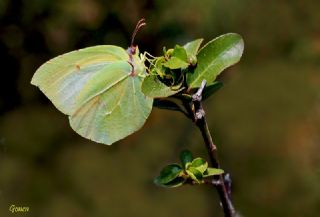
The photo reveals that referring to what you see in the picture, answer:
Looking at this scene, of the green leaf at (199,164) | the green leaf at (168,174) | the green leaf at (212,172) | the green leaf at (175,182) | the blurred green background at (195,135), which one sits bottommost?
the blurred green background at (195,135)

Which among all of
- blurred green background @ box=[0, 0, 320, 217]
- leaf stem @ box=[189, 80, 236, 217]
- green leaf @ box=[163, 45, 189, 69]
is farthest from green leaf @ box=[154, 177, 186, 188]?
blurred green background @ box=[0, 0, 320, 217]

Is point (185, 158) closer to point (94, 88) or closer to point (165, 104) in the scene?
point (165, 104)

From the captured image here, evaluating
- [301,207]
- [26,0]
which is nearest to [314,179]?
[301,207]

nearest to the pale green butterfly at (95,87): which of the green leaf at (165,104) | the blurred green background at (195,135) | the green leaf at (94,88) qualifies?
the green leaf at (94,88)

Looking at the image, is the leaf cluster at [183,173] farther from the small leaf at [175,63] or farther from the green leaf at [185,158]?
the small leaf at [175,63]

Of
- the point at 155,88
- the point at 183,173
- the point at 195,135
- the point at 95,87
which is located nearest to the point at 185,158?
the point at 183,173

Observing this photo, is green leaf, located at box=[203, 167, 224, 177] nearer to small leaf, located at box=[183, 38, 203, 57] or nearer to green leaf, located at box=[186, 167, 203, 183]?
green leaf, located at box=[186, 167, 203, 183]

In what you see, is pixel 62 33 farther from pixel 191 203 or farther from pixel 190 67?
pixel 190 67
